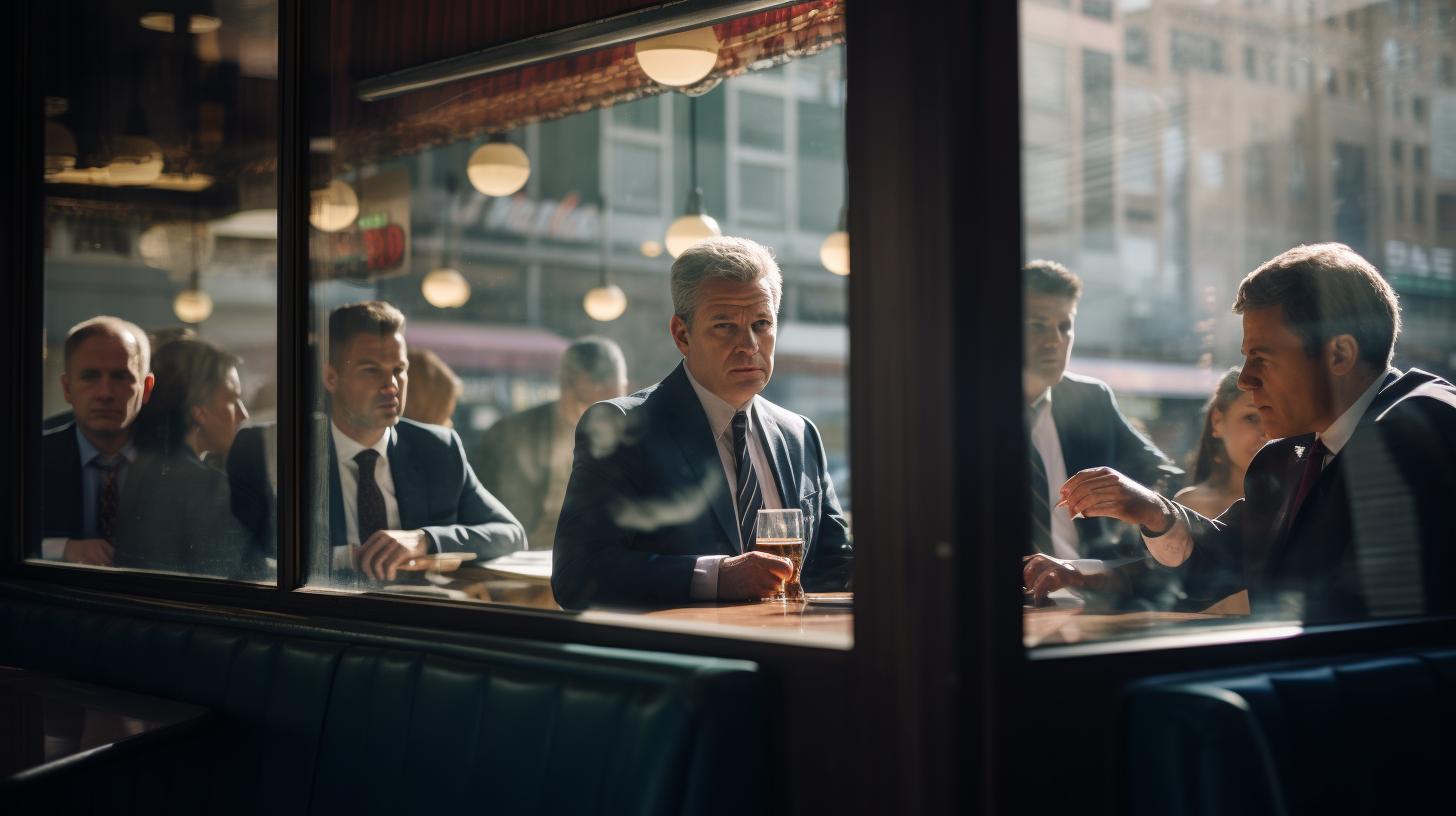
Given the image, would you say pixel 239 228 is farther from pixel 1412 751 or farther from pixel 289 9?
pixel 1412 751

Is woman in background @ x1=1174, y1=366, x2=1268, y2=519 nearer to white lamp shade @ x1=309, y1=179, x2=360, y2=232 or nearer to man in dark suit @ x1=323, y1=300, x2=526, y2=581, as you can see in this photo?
man in dark suit @ x1=323, y1=300, x2=526, y2=581

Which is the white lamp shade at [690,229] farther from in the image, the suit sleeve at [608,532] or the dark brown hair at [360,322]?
the suit sleeve at [608,532]

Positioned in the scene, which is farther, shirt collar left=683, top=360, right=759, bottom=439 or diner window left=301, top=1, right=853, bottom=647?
shirt collar left=683, top=360, right=759, bottom=439

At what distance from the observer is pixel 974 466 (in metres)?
1.28

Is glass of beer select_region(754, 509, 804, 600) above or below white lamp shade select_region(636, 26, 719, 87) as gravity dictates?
below

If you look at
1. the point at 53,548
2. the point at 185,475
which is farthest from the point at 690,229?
the point at 53,548

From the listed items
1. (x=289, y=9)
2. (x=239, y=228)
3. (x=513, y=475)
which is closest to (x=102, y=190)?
(x=239, y=228)

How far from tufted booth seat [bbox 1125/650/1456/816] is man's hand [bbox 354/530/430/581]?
1495 millimetres

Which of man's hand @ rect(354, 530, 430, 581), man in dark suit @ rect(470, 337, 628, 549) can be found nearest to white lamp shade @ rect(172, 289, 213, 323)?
man in dark suit @ rect(470, 337, 628, 549)

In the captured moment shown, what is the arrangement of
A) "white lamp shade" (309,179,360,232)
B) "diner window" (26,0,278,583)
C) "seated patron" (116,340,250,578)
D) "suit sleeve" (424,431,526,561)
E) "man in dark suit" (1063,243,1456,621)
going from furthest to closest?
"suit sleeve" (424,431,526,561) < "diner window" (26,0,278,583) < "seated patron" (116,340,250,578) < "white lamp shade" (309,179,360,232) < "man in dark suit" (1063,243,1456,621)

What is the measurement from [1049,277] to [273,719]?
1.55 meters

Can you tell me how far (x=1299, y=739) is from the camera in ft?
4.50

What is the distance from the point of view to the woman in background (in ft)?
6.49

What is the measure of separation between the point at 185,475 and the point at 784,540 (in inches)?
68.1
